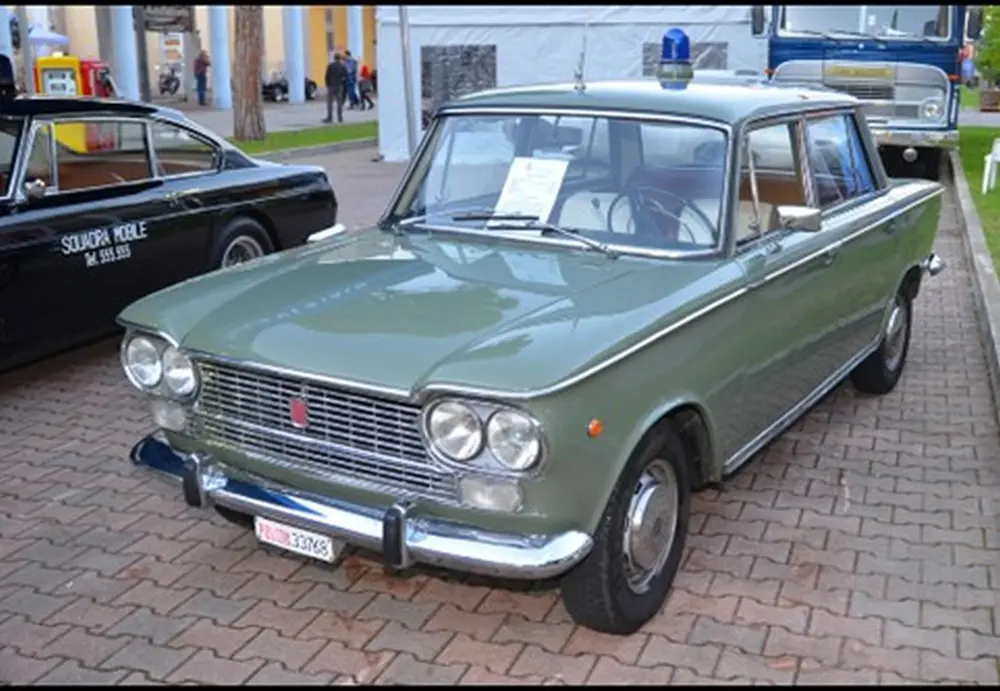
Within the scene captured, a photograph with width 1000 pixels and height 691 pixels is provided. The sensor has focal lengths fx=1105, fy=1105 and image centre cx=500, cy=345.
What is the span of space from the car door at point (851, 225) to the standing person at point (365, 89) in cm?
3035

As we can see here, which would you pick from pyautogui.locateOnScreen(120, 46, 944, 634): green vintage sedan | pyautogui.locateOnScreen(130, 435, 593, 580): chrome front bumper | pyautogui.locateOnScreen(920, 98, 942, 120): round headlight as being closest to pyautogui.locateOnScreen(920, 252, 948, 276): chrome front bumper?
pyautogui.locateOnScreen(120, 46, 944, 634): green vintage sedan

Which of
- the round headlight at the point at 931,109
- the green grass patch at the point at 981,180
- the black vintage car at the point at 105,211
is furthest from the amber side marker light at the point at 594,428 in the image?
the round headlight at the point at 931,109

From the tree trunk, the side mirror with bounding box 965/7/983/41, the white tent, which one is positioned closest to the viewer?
the side mirror with bounding box 965/7/983/41

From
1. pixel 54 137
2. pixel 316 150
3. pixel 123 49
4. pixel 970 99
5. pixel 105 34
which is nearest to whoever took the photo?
pixel 54 137

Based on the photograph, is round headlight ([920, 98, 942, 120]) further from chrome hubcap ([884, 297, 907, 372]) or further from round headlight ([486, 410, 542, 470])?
round headlight ([486, 410, 542, 470])

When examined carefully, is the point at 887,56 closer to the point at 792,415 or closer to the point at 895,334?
the point at 895,334

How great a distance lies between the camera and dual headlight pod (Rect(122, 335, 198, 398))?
381cm

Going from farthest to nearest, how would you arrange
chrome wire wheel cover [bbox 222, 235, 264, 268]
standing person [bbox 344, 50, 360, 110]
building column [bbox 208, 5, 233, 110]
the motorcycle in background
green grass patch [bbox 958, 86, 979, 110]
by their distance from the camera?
the motorcycle in background < green grass patch [bbox 958, 86, 979, 110] < building column [bbox 208, 5, 233, 110] < standing person [bbox 344, 50, 360, 110] < chrome wire wheel cover [bbox 222, 235, 264, 268]

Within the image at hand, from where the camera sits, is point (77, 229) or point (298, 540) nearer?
point (298, 540)

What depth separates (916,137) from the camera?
1348 centimetres

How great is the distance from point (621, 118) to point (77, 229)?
11.1 feet

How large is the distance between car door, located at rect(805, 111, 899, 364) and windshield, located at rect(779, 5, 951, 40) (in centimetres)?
822

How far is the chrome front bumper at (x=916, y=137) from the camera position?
1342 centimetres

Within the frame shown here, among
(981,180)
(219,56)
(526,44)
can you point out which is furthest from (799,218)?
(219,56)
